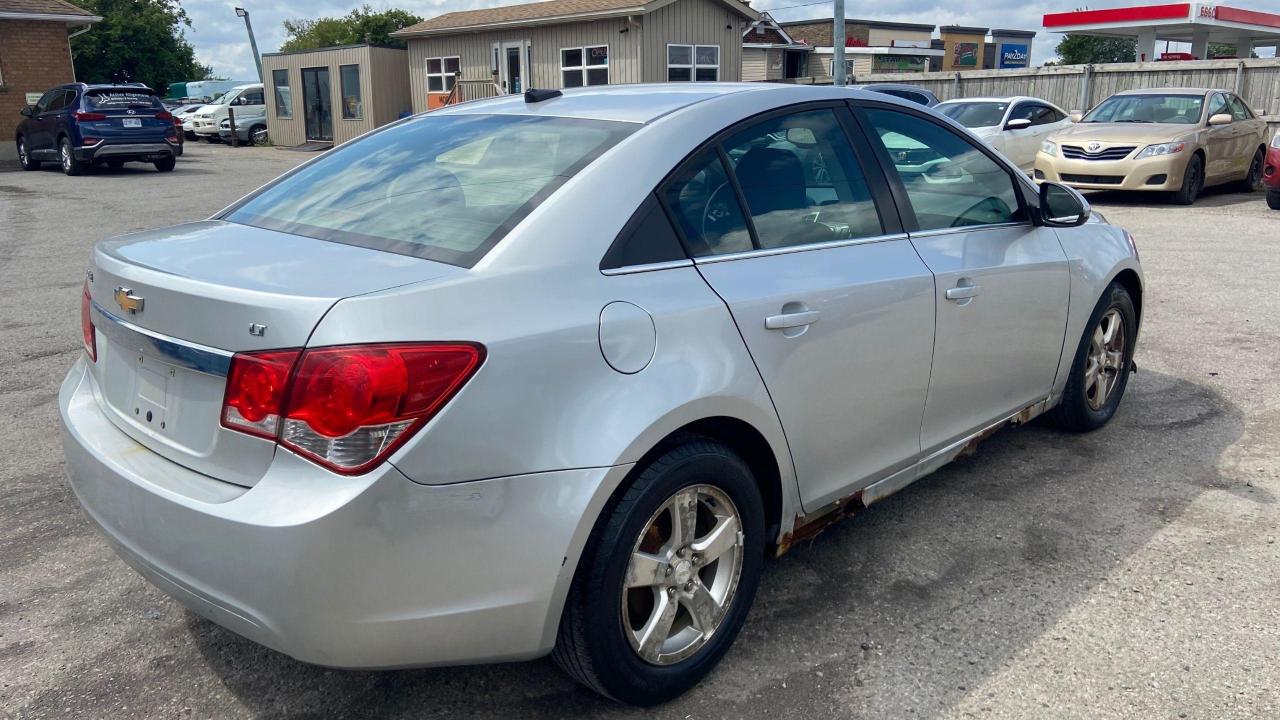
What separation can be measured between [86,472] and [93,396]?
30cm

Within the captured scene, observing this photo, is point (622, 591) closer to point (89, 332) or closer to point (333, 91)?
point (89, 332)

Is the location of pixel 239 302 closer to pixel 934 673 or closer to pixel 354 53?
pixel 934 673

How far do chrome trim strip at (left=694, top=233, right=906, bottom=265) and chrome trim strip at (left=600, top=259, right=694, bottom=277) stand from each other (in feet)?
0.18

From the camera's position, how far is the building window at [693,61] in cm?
2628

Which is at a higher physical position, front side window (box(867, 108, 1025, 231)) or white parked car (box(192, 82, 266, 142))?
white parked car (box(192, 82, 266, 142))

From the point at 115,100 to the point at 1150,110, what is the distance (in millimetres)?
18621

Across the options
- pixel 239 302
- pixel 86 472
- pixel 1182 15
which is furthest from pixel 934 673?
pixel 1182 15

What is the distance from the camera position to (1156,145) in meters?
14.1

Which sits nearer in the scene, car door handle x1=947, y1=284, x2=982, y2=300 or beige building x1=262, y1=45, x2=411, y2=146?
car door handle x1=947, y1=284, x2=982, y2=300

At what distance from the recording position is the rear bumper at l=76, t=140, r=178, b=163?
65.8 feet

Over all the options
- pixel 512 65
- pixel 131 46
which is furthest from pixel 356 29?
pixel 512 65

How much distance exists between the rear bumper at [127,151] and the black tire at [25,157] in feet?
9.53

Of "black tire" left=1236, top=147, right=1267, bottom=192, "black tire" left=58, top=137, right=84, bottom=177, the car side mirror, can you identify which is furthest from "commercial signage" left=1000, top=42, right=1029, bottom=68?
the car side mirror

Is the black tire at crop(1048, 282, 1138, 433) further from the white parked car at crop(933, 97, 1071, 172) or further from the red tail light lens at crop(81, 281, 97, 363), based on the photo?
the white parked car at crop(933, 97, 1071, 172)
